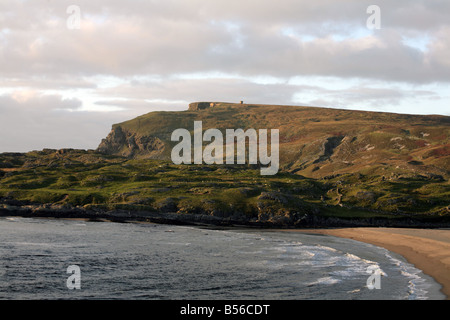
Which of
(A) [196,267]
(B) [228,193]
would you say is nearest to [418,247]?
(A) [196,267]

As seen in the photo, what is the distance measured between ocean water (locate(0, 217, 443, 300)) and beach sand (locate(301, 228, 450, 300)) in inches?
66.7

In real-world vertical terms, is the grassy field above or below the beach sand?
above

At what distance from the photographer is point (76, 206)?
116 metres

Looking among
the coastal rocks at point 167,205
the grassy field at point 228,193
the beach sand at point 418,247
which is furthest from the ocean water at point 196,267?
the grassy field at point 228,193

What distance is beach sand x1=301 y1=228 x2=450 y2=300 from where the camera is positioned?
156ft

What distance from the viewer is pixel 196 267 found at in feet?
164

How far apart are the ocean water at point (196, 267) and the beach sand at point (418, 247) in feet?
5.56

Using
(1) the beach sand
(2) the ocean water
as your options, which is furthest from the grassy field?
(2) the ocean water

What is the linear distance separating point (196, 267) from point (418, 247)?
125ft

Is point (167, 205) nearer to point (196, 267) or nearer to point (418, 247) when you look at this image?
point (418, 247)

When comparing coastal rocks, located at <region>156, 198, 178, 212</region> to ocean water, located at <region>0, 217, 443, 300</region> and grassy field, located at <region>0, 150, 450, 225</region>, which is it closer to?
grassy field, located at <region>0, 150, 450, 225</region>

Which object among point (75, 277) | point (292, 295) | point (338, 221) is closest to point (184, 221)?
point (338, 221)

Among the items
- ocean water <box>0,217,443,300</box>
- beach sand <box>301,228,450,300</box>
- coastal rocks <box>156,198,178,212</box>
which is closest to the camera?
ocean water <box>0,217,443,300</box>

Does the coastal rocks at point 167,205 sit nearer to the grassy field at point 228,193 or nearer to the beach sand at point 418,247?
the grassy field at point 228,193
